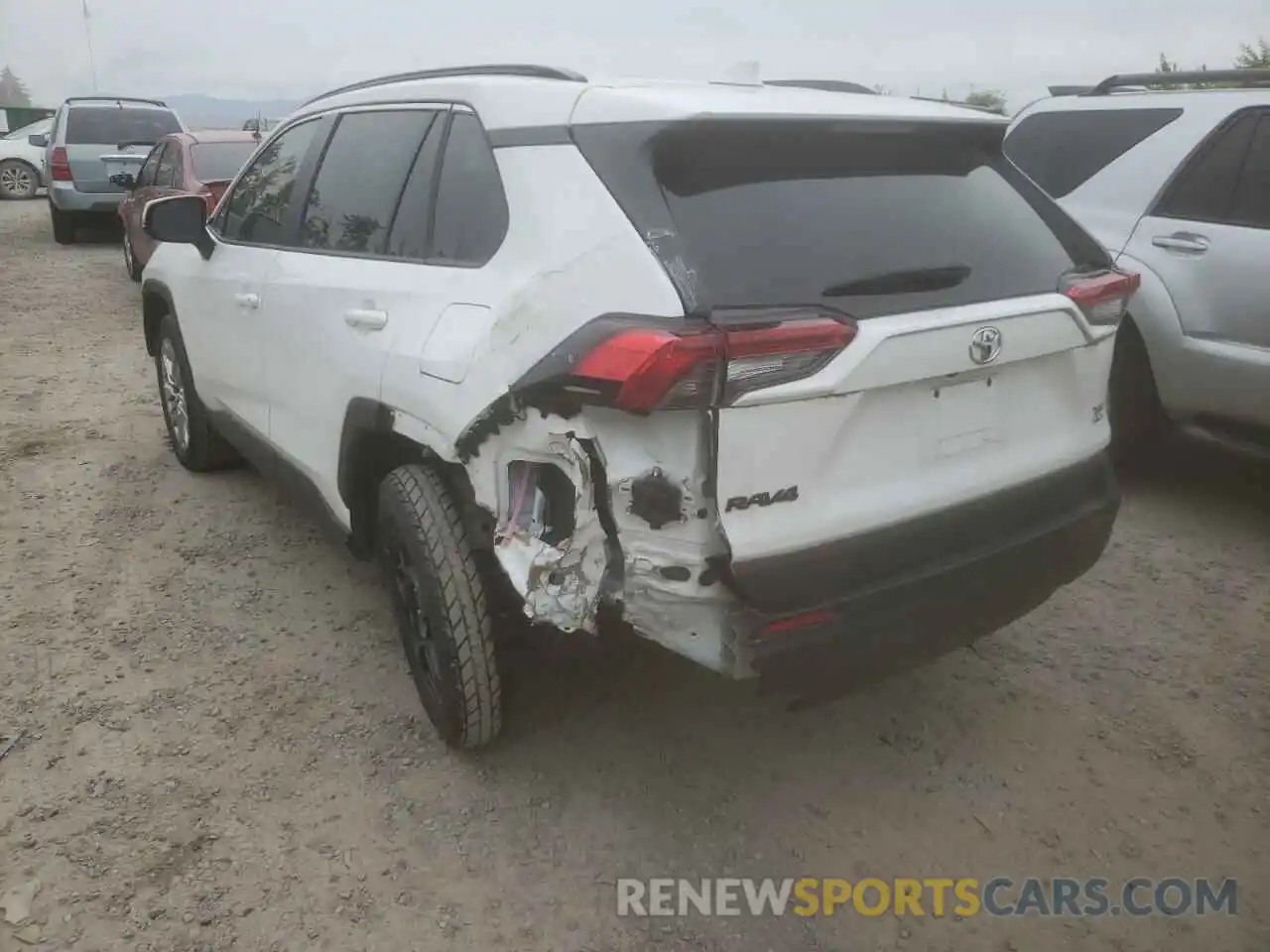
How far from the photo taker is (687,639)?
220 cm

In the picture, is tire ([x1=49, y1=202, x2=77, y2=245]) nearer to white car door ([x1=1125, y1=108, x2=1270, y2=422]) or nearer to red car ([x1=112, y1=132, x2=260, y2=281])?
red car ([x1=112, y1=132, x2=260, y2=281])

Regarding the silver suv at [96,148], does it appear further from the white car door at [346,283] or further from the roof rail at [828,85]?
the roof rail at [828,85]

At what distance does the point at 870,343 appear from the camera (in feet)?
6.94

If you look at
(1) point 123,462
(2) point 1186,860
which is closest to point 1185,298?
(2) point 1186,860

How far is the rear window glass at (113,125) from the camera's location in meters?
12.1

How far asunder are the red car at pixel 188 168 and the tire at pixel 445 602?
6.20 meters

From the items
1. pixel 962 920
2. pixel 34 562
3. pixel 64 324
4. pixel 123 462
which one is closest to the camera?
pixel 962 920

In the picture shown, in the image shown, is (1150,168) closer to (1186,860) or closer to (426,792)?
(1186,860)

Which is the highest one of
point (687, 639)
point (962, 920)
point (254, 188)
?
point (254, 188)

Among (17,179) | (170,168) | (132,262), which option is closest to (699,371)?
(170,168)

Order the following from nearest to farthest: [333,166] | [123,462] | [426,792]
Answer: [426,792] → [333,166] → [123,462]

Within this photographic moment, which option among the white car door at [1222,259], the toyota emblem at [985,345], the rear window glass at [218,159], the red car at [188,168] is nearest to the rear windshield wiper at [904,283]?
the toyota emblem at [985,345]

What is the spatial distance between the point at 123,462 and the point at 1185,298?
495cm

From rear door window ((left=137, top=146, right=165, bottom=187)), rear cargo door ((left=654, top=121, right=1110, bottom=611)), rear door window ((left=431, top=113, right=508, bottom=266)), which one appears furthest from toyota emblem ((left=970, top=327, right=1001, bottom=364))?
rear door window ((left=137, top=146, right=165, bottom=187))
